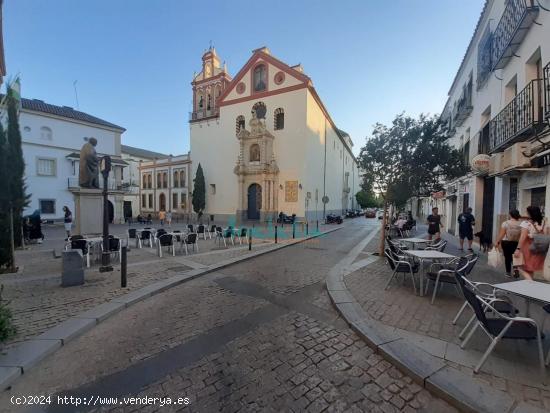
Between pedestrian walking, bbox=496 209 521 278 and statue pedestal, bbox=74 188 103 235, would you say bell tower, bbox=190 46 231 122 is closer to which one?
statue pedestal, bbox=74 188 103 235

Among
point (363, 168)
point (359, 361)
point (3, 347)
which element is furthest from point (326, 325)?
point (363, 168)

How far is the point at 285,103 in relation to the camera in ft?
85.8

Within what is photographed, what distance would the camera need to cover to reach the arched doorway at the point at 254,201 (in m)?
27.7

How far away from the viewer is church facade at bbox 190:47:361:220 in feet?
84.4

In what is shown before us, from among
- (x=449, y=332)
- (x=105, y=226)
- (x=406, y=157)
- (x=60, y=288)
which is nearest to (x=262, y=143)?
(x=406, y=157)

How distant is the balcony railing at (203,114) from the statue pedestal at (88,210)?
995 inches

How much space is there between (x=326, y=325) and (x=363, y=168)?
7.21 m

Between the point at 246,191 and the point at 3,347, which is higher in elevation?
the point at 246,191

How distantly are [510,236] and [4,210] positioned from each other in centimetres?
1300

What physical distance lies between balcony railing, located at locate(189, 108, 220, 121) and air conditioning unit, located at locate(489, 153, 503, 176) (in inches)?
1137

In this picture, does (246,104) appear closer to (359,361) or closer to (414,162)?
(414,162)

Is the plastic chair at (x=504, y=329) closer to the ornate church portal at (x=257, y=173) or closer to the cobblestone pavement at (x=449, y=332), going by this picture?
the cobblestone pavement at (x=449, y=332)

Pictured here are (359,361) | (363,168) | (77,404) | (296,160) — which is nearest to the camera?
(77,404)

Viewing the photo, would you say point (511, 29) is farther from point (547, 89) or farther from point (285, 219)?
point (285, 219)
